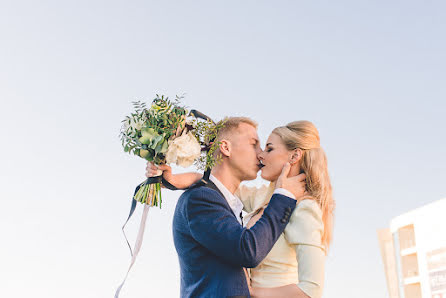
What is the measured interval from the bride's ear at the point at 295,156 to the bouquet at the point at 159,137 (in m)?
0.70

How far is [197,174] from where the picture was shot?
4613mm

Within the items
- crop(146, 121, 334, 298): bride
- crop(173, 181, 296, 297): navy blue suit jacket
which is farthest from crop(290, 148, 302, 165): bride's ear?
crop(173, 181, 296, 297): navy blue suit jacket

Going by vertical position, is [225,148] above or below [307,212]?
above

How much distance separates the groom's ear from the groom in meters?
0.21

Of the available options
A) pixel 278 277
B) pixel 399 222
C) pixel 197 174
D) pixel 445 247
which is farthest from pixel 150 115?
pixel 399 222

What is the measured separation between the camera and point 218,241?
145 inches

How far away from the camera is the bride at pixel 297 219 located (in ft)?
12.5

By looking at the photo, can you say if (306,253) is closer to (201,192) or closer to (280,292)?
(280,292)

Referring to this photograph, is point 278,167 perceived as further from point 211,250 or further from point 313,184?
point 211,250

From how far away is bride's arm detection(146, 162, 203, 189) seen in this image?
3982mm

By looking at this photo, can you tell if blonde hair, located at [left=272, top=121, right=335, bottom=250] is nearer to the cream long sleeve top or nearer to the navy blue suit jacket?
the cream long sleeve top

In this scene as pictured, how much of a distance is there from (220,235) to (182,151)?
61 cm

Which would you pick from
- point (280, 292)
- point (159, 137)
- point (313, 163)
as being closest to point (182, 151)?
point (159, 137)

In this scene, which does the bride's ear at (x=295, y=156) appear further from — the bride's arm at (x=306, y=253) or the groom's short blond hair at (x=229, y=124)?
the groom's short blond hair at (x=229, y=124)
